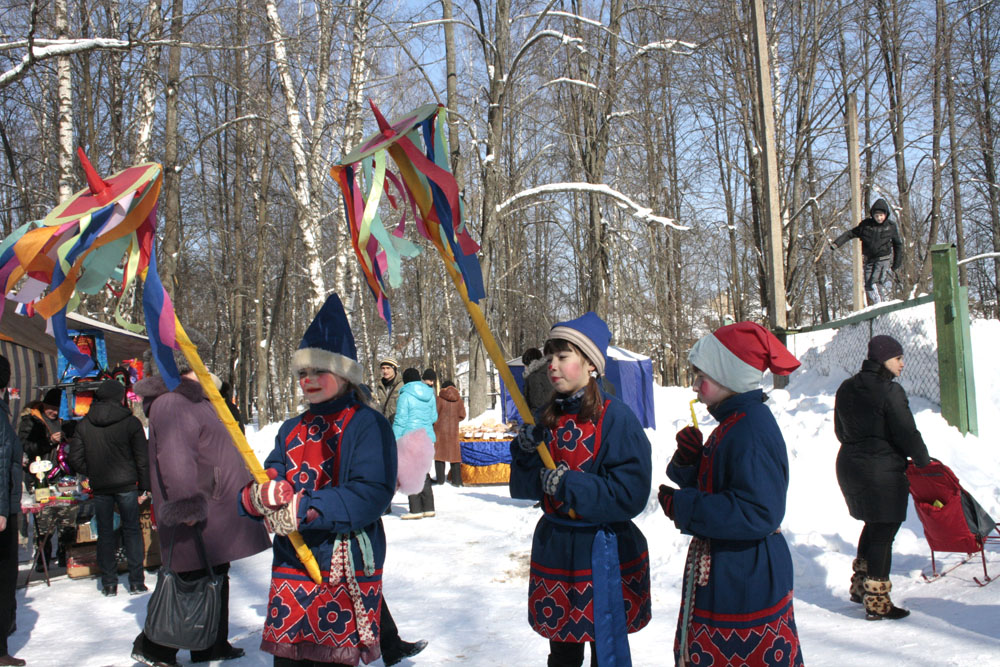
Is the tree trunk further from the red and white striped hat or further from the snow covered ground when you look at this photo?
the red and white striped hat

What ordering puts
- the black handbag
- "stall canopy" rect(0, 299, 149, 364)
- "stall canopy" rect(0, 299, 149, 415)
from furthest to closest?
"stall canopy" rect(0, 299, 149, 415) → "stall canopy" rect(0, 299, 149, 364) → the black handbag

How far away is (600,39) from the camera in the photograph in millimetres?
17219

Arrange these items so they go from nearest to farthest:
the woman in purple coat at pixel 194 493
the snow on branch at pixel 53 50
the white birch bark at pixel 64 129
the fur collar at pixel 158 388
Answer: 1. the woman in purple coat at pixel 194 493
2. the fur collar at pixel 158 388
3. the snow on branch at pixel 53 50
4. the white birch bark at pixel 64 129

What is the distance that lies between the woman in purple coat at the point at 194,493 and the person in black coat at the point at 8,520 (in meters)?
0.76

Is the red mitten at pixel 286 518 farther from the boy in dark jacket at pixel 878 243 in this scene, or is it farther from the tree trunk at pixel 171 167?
the tree trunk at pixel 171 167

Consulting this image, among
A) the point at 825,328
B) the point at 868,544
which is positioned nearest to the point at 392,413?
the point at 868,544

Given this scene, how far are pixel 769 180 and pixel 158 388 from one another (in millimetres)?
9921

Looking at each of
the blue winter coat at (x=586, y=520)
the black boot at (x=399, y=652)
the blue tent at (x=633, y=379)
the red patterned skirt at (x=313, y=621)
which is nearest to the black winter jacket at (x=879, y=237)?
→ the blue tent at (x=633, y=379)

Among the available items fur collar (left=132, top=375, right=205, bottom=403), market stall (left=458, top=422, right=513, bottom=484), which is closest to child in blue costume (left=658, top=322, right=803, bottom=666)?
fur collar (left=132, top=375, right=205, bottom=403)

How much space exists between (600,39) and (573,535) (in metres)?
15.9

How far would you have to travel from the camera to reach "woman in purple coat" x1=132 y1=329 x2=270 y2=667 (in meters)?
4.38

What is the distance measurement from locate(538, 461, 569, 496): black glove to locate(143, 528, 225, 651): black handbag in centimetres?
224

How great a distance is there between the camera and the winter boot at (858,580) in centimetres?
515

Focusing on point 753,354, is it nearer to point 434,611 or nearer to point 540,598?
point 540,598
